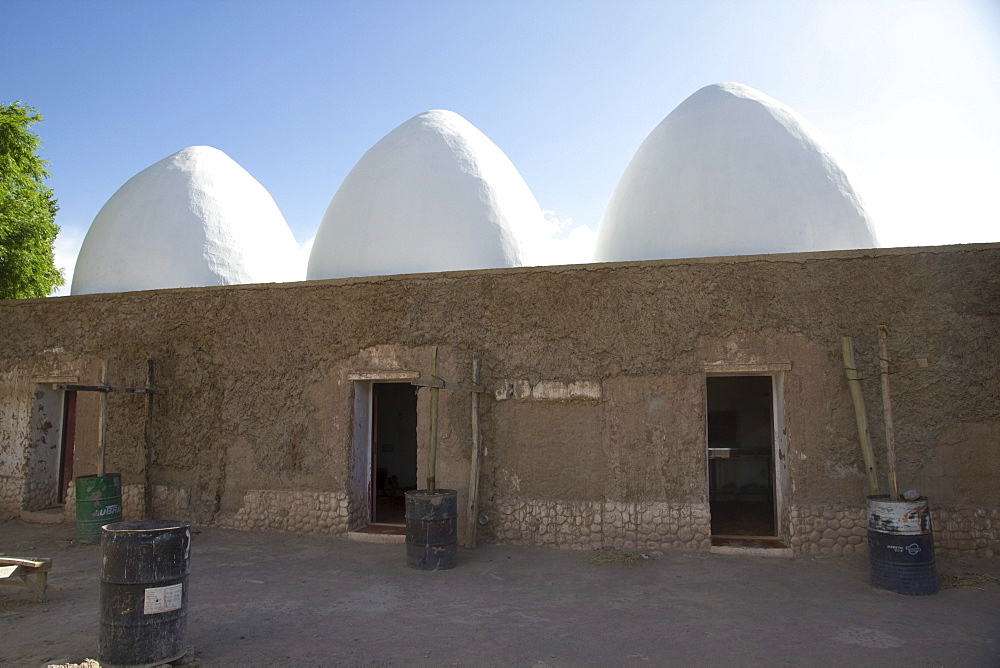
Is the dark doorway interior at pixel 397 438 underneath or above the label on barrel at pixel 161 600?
above

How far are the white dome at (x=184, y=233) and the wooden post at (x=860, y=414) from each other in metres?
9.11

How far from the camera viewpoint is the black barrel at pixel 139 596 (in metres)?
4.02

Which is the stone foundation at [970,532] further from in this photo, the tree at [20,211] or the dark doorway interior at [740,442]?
the tree at [20,211]

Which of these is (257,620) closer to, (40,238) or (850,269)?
(850,269)

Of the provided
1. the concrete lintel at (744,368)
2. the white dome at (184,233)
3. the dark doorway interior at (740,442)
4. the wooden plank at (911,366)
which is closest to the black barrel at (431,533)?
the concrete lintel at (744,368)

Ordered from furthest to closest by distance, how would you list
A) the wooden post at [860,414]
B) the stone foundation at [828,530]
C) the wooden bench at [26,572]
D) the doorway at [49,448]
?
the doorway at [49,448] < the stone foundation at [828,530] < the wooden post at [860,414] < the wooden bench at [26,572]

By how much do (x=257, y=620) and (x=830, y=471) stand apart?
5534 mm

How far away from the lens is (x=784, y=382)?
7.08 metres

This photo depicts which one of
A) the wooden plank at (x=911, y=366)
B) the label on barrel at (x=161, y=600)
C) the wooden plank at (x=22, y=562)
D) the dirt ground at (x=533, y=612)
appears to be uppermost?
the wooden plank at (x=911, y=366)

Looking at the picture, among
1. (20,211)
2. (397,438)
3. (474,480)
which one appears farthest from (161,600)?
(20,211)

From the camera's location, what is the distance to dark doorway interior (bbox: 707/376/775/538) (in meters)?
11.1

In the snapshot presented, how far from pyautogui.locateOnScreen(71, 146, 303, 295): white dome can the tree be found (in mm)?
1193

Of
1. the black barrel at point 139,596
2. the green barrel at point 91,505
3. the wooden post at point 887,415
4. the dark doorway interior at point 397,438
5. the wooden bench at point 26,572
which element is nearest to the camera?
the black barrel at point 139,596

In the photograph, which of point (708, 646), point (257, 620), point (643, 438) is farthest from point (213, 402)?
point (708, 646)
